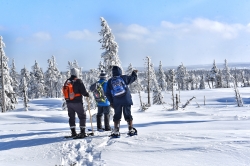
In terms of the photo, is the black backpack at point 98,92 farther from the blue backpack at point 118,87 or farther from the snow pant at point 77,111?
the blue backpack at point 118,87

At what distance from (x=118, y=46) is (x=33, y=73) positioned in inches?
1929

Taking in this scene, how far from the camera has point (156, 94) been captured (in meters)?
48.3

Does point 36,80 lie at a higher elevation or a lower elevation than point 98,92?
higher

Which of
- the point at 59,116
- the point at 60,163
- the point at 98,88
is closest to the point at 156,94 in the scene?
the point at 59,116

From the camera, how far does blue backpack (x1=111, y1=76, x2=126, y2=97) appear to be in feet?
20.2

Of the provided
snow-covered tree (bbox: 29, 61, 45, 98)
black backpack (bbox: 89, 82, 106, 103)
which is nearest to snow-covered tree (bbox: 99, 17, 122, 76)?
black backpack (bbox: 89, 82, 106, 103)

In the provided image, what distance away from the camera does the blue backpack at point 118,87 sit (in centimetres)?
616

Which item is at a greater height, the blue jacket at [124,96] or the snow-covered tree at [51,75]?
the snow-covered tree at [51,75]

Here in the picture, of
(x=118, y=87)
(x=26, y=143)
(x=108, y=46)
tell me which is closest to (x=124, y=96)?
(x=118, y=87)

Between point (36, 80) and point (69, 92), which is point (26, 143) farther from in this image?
point (36, 80)

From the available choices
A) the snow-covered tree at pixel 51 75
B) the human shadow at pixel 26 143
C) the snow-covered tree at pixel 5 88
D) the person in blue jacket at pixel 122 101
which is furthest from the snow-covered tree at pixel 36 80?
the person in blue jacket at pixel 122 101

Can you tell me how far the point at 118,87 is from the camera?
6.16 m

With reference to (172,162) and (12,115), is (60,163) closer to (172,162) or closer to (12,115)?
(172,162)

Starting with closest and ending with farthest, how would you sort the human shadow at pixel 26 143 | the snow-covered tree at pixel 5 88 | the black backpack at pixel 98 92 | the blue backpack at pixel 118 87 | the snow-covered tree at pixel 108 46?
the human shadow at pixel 26 143
the blue backpack at pixel 118 87
the black backpack at pixel 98 92
the snow-covered tree at pixel 108 46
the snow-covered tree at pixel 5 88
